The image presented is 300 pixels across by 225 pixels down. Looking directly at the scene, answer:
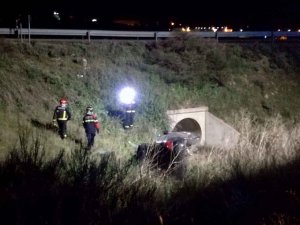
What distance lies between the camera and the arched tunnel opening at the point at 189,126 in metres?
26.8

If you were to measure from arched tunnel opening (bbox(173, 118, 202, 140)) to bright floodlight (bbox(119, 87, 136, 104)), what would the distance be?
3557 millimetres

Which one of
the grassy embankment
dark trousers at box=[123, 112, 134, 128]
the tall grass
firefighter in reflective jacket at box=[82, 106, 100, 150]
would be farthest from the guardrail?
the tall grass

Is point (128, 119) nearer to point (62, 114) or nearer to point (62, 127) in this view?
point (62, 127)

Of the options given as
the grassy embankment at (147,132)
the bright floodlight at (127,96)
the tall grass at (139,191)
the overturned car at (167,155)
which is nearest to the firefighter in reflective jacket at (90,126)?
the grassy embankment at (147,132)

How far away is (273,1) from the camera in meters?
51.5

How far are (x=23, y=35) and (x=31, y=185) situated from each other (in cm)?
2087

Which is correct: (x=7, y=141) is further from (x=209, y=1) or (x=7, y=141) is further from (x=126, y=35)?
(x=209, y=1)

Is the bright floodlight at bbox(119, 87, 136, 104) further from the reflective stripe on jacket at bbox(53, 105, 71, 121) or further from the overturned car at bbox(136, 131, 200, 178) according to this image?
the reflective stripe on jacket at bbox(53, 105, 71, 121)

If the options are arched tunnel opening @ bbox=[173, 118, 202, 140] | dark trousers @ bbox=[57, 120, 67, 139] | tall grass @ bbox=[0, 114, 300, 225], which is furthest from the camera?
arched tunnel opening @ bbox=[173, 118, 202, 140]

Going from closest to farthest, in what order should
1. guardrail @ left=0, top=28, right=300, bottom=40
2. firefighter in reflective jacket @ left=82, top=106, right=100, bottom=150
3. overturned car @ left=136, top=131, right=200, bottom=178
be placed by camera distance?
overturned car @ left=136, top=131, right=200, bottom=178, firefighter in reflective jacket @ left=82, top=106, right=100, bottom=150, guardrail @ left=0, top=28, right=300, bottom=40

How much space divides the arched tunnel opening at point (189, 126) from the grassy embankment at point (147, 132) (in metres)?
1.12

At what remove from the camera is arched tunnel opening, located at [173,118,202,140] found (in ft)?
88.0

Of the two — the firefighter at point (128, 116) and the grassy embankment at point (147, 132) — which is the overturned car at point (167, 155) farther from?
the firefighter at point (128, 116)

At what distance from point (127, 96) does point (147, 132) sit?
170 cm
